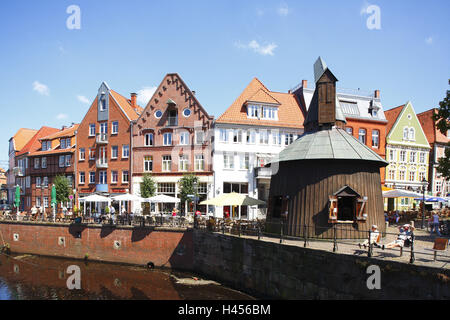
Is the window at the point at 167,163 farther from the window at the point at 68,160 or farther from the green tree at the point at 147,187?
the window at the point at 68,160

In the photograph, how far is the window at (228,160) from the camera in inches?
1320

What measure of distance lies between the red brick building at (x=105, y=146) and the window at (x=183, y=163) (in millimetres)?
6007

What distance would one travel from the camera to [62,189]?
37.5m

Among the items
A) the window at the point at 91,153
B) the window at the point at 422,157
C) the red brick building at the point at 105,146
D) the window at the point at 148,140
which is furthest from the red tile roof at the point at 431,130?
the window at the point at 91,153

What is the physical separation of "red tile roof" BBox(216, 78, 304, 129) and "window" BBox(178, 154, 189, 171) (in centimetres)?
522

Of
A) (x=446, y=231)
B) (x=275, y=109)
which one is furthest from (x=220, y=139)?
(x=446, y=231)

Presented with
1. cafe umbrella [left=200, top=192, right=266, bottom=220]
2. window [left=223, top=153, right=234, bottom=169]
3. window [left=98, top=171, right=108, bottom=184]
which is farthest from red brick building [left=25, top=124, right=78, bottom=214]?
cafe umbrella [left=200, top=192, right=266, bottom=220]

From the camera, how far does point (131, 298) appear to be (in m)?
18.9

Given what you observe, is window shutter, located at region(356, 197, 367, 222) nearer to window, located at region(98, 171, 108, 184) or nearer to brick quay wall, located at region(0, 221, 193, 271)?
brick quay wall, located at region(0, 221, 193, 271)

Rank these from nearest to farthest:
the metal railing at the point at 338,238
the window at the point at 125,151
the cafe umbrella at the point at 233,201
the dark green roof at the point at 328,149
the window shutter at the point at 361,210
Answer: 1. the metal railing at the point at 338,238
2. the window shutter at the point at 361,210
3. the dark green roof at the point at 328,149
4. the cafe umbrella at the point at 233,201
5. the window at the point at 125,151

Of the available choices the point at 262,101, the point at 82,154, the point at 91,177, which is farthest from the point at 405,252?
the point at 82,154

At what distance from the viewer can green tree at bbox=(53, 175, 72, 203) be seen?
3744 cm

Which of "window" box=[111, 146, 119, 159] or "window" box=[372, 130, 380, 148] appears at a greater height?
"window" box=[372, 130, 380, 148]
